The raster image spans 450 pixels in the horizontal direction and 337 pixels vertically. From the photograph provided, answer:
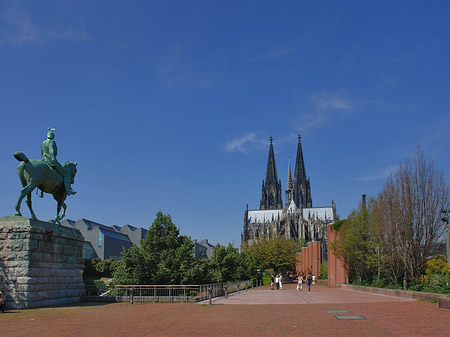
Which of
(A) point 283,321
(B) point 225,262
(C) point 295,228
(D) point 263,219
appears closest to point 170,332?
(A) point 283,321

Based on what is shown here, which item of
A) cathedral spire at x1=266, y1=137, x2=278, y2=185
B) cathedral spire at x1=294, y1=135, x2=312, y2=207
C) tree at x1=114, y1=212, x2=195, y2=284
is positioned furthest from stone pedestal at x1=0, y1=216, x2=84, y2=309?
cathedral spire at x1=266, y1=137, x2=278, y2=185

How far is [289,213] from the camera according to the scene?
132 meters

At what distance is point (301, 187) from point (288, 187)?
489 centimetres

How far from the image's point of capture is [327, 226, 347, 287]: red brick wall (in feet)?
133

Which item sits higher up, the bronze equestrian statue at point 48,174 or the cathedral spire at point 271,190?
the cathedral spire at point 271,190

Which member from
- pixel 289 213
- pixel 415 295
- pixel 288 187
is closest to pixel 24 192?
pixel 415 295

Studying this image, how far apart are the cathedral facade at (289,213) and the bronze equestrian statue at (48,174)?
96165 mm

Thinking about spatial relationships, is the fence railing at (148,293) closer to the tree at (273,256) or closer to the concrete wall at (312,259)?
the tree at (273,256)

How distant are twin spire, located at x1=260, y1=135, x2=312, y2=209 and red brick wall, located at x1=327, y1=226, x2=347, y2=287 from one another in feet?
357

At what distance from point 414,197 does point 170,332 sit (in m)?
20.6

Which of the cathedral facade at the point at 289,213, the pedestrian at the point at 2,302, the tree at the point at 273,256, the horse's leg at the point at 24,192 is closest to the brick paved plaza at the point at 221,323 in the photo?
the pedestrian at the point at 2,302

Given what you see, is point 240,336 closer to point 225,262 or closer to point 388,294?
point 388,294

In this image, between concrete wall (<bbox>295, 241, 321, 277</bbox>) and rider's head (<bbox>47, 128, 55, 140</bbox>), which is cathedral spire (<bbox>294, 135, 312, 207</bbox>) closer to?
concrete wall (<bbox>295, 241, 321, 277</bbox>)

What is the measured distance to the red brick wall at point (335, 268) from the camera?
40406 mm
